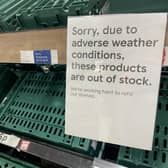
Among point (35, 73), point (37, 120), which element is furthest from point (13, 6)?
point (37, 120)

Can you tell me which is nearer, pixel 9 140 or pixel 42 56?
pixel 42 56

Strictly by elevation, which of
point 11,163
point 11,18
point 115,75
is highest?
point 11,18

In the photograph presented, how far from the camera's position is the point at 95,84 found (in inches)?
20.2

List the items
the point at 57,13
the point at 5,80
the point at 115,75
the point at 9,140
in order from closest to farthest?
1. the point at 115,75
2. the point at 57,13
3. the point at 9,140
4. the point at 5,80

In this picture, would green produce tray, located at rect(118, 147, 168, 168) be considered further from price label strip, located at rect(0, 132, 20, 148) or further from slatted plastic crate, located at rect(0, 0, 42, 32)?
slatted plastic crate, located at rect(0, 0, 42, 32)

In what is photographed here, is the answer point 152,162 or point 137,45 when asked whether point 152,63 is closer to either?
point 137,45

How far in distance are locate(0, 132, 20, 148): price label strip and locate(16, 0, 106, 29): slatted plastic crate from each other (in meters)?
0.39

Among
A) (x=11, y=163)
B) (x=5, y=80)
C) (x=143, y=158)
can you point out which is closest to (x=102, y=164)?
(x=143, y=158)

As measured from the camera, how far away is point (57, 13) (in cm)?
59

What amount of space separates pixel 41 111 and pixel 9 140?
15 centimetres

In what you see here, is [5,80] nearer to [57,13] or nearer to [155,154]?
[57,13]

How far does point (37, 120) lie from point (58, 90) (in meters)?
0.14

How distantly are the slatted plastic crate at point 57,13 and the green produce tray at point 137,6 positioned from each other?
1.9 inches

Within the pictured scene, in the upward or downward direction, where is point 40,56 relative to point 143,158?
upward
